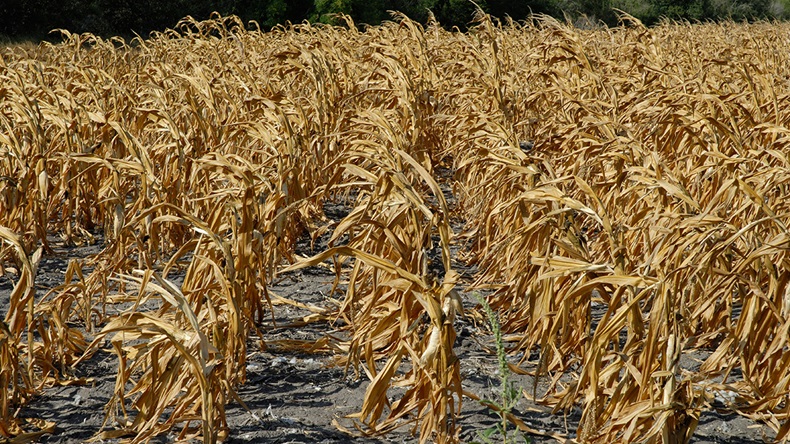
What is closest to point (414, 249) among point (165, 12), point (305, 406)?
point (305, 406)

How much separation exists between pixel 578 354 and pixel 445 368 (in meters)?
0.80

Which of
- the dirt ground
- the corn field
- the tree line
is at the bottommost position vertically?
the tree line

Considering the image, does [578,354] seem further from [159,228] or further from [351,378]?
[159,228]

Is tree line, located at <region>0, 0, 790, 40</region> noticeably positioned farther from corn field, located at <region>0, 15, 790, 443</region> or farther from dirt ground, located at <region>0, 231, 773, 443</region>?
dirt ground, located at <region>0, 231, 773, 443</region>

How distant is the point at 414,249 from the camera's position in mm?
2756

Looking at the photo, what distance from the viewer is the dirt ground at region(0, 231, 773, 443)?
2283mm

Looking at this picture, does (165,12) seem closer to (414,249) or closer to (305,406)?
(414,249)

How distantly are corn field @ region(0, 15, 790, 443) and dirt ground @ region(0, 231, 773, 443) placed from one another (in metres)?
0.05

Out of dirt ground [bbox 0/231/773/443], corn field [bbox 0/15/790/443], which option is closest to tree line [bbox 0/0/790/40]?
corn field [bbox 0/15/790/443]

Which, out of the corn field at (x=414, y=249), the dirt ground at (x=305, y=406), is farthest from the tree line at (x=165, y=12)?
the dirt ground at (x=305, y=406)

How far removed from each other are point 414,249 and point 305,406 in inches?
24.8

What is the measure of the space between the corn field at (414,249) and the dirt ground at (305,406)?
5 cm

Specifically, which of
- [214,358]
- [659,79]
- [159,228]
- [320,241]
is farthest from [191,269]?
[659,79]

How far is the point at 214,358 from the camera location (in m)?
2.08
